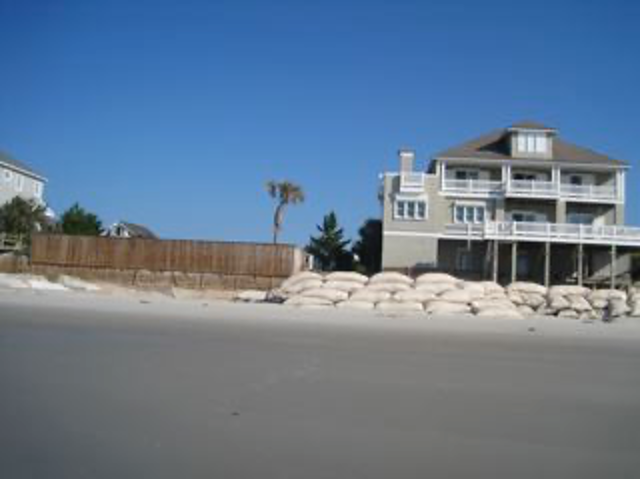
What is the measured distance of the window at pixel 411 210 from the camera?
35656 mm

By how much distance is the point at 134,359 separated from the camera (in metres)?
8.24

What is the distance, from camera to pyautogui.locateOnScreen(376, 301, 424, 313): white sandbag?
18.6m

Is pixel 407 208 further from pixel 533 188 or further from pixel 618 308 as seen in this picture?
pixel 618 308

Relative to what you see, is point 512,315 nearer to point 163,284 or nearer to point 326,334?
point 326,334

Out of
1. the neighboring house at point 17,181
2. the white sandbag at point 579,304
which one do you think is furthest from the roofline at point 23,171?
the white sandbag at point 579,304

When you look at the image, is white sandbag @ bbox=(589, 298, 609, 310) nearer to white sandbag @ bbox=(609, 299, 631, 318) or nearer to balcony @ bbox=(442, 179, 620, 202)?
white sandbag @ bbox=(609, 299, 631, 318)

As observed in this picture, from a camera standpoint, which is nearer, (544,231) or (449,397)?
(449,397)

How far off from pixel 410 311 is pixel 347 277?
3516 mm

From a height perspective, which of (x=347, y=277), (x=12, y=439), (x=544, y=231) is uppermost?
(x=544, y=231)

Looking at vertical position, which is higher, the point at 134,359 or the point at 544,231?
the point at 544,231

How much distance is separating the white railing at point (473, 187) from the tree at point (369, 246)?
6.92m

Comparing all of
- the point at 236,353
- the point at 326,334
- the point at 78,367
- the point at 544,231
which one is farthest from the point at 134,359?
the point at 544,231

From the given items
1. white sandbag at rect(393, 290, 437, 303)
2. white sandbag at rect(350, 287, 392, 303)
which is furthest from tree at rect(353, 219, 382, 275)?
white sandbag at rect(393, 290, 437, 303)

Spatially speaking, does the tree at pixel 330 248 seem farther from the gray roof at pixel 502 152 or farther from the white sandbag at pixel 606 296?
the white sandbag at pixel 606 296
